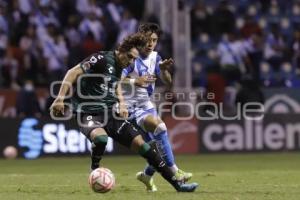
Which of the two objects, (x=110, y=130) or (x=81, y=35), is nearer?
(x=110, y=130)

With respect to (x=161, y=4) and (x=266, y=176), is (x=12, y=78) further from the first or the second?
(x=266, y=176)

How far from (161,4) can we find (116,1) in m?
2.13

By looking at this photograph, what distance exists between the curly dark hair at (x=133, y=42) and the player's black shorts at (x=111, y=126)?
0.95m

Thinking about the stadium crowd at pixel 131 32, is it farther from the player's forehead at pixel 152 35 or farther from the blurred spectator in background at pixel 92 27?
the player's forehead at pixel 152 35

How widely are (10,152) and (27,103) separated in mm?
1893

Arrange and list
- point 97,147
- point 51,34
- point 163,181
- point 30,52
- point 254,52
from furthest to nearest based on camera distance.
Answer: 1. point 254,52
2. point 51,34
3. point 30,52
4. point 163,181
5. point 97,147

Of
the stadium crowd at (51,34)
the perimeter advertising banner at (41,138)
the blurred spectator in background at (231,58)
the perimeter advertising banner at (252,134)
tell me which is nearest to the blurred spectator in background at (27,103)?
the stadium crowd at (51,34)

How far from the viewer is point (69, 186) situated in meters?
12.9

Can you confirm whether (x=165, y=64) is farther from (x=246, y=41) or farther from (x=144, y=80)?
(x=246, y=41)

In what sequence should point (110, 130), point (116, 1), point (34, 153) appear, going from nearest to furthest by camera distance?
point (110, 130)
point (34, 153)
point (116, 1)

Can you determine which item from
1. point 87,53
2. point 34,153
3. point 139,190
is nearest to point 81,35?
point 87,53

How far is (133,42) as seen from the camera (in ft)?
37.1

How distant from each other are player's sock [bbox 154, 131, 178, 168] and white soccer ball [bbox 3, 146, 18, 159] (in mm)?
8645

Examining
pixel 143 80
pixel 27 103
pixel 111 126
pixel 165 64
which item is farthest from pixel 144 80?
pixel 27 103
